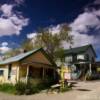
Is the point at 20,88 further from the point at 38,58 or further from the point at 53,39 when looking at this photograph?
the point at 53,39

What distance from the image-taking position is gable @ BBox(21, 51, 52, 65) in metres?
28.7

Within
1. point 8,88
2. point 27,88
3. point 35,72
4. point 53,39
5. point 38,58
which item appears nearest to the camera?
point 27,88

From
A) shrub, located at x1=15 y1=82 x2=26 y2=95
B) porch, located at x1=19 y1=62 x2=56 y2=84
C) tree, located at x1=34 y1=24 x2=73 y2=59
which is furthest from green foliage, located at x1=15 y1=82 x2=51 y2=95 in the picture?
tree, located at x1=34 y1=24 x2=73 y2=59

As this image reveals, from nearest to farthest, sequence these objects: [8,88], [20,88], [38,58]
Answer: [20,88]
[8,88]
[38,58]

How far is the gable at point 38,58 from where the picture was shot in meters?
28.7

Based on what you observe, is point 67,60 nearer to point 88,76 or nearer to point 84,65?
point 84,65

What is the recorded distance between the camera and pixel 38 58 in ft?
99.8

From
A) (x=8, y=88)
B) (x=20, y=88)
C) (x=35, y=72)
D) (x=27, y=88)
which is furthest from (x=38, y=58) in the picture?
(x=20, y=88)

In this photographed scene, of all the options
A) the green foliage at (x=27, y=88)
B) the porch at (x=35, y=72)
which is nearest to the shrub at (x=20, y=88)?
the green foliage at (x=27, y=88)

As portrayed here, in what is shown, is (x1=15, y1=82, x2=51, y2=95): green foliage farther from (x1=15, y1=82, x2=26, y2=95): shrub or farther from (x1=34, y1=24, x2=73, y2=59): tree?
(x1=34, y1=24, x2=73, y2=59): tree

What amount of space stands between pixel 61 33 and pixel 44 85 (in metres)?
17.5

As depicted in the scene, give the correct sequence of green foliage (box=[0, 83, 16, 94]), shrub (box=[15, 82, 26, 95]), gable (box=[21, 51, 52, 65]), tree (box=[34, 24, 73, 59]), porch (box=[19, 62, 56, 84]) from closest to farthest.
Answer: shrub (box=[15, 82, 26, 95]), green foliage (box=[0, 83, 16, 94]), porch (box=[19, 62, 56, 84]), gable (box=[21, 51, 52, 65]), tree (box=[34, 24, 73, 59])

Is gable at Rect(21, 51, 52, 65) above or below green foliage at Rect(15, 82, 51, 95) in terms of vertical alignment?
above

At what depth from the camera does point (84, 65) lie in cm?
4488
